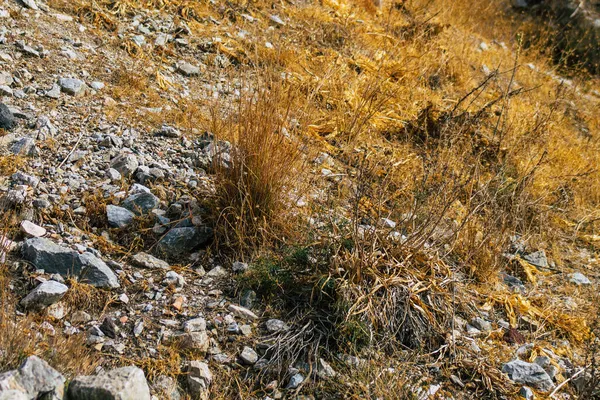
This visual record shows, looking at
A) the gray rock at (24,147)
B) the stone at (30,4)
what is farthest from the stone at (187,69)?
the gray rock at (24,147)

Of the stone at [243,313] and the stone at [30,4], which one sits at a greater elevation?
the stone at [30,4]

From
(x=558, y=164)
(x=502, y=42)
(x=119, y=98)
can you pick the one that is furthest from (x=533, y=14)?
(x=119, y=98)

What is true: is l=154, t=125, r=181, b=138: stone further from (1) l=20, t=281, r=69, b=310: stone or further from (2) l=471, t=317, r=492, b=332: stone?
(2) l=471, t=317, r=492, b=332: stone

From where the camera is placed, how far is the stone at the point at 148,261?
9.89 feet

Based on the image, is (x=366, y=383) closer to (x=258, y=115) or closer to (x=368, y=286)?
(x=368, y=286)

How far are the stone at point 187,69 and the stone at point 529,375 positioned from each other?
10.7ft

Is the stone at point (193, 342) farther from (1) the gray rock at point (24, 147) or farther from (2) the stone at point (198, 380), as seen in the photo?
(1) the gray rock at point (24, 147)

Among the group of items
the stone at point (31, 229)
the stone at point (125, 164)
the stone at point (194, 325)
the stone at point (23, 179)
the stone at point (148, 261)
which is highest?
the stone at point (125, 164)

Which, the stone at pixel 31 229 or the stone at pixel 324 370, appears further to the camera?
the stone at pixel 31 229

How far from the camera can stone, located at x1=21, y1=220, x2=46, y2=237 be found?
2863 millimetres

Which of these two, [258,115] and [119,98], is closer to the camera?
[258,115]

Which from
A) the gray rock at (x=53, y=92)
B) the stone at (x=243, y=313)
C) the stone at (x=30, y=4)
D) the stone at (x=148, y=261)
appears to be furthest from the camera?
the stone at (x=30, y=4)

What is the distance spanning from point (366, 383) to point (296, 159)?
4.34 ft

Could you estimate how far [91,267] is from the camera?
2.76 meters
